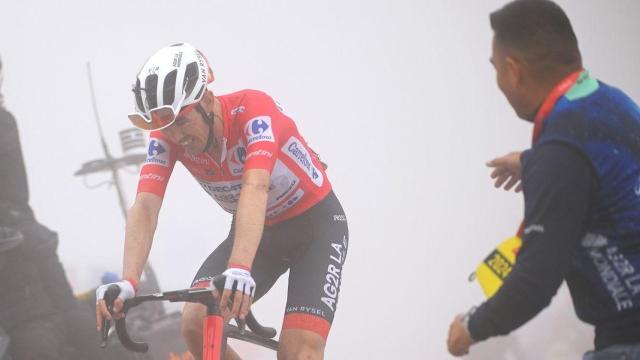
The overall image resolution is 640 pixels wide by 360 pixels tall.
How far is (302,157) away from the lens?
3.42 meters

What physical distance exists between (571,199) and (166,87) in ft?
5.81

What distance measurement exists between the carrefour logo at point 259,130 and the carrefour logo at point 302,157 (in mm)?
293

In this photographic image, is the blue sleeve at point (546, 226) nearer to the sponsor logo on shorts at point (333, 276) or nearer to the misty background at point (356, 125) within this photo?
the sponsor logo on shorts at point (333, 276)

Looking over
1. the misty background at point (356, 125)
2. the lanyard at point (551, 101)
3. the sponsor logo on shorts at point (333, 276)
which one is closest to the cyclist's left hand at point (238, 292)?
the sponsor logo on shorts at point (333, 276)

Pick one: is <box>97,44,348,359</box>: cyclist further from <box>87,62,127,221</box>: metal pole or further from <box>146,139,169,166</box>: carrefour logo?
<box>87,62,127,221</box>: metal pole

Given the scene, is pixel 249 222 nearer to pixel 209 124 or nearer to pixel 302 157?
pixel 209 124

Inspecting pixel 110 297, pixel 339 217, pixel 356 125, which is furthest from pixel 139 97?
pixel 356 125

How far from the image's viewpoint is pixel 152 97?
2820 millimetres

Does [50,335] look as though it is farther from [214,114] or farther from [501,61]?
[501,61]

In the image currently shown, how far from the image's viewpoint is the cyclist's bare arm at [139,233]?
293cm

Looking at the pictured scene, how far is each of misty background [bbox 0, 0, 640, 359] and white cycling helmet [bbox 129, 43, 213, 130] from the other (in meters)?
5.70

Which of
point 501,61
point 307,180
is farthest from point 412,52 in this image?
point 501,61

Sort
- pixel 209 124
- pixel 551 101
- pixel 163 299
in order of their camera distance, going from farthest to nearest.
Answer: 1. pixel 209 124
2. pixel 163 299
3. pixel 551 101

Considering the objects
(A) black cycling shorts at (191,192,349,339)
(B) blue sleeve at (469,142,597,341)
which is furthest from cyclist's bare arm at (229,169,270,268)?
(B) blue sleeve at (469,142,597,341)
